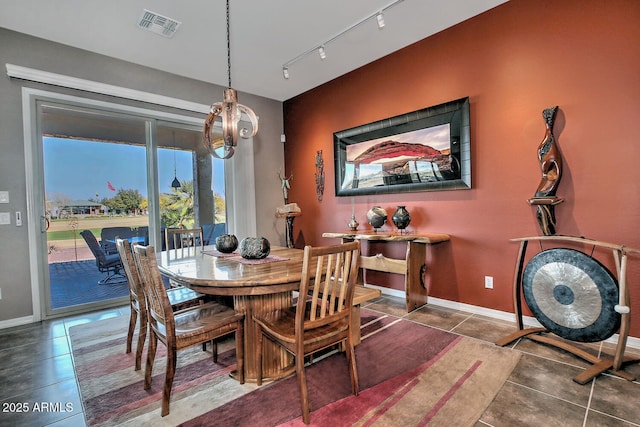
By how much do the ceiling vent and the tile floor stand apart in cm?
307

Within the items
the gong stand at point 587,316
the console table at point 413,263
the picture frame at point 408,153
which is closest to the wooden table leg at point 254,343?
the console table at point 413,263

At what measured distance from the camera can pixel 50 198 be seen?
338cm

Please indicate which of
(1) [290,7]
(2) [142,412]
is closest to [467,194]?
(1) [290,7]

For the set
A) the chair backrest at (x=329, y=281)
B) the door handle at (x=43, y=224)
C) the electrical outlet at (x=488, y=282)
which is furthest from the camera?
the door handle at (x=43, y=224)

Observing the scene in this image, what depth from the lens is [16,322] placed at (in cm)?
311

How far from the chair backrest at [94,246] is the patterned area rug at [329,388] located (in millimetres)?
1449

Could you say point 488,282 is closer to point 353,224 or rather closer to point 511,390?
point 511,390

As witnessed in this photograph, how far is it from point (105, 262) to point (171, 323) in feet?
9.45

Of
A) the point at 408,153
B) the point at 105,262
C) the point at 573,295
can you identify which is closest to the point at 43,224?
the point at 105,262

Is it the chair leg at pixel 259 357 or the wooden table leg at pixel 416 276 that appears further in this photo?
the wooden table leg at pixel 416 276

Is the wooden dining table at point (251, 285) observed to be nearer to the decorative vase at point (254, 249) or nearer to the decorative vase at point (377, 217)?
the decorative vase at point (254, 249)

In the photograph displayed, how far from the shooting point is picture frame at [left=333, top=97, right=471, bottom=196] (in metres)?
3.17

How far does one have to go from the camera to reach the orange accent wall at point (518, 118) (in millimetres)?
2328

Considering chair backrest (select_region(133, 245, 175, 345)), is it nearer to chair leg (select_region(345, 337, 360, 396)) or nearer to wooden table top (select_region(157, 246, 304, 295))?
wooden table top (select_region(157, 246, 304, 295))
